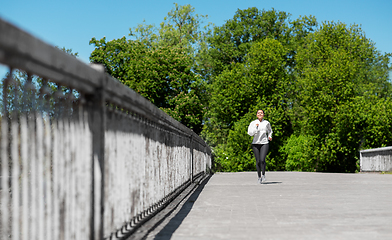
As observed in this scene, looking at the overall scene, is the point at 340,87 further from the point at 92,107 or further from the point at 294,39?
the point at 92,107

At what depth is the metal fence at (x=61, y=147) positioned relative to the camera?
252 cm

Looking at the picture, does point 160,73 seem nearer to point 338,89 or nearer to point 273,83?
point 273,83

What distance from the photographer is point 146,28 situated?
5434 centimetres

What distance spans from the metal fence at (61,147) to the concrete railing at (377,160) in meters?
19.9

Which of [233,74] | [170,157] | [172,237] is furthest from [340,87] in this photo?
[172,237]

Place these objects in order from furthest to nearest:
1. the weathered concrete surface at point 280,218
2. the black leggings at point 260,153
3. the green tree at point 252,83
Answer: the green tree at point 252,83
the black leggings at point 260,153
the weathered concrete surface at point 280,218

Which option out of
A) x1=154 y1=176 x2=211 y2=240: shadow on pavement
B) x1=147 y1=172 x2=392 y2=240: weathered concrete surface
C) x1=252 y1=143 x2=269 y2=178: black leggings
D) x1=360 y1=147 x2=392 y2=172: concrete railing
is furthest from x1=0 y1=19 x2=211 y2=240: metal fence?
x1=360 y1=147 x2=392 y2=172: concrete railing

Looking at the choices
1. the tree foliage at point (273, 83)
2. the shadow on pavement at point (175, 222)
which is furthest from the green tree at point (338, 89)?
the shadow on pavement at point (175, 222)

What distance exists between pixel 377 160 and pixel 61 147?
23084mm

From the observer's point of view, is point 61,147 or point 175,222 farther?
point 175,222

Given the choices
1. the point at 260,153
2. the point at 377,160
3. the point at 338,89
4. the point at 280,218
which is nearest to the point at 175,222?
the point at 280,218

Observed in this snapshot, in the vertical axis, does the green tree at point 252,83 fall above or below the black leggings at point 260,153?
above

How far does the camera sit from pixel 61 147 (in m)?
3.05

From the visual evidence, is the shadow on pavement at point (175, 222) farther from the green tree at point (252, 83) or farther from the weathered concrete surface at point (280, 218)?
the green tree at point (252, 83)
